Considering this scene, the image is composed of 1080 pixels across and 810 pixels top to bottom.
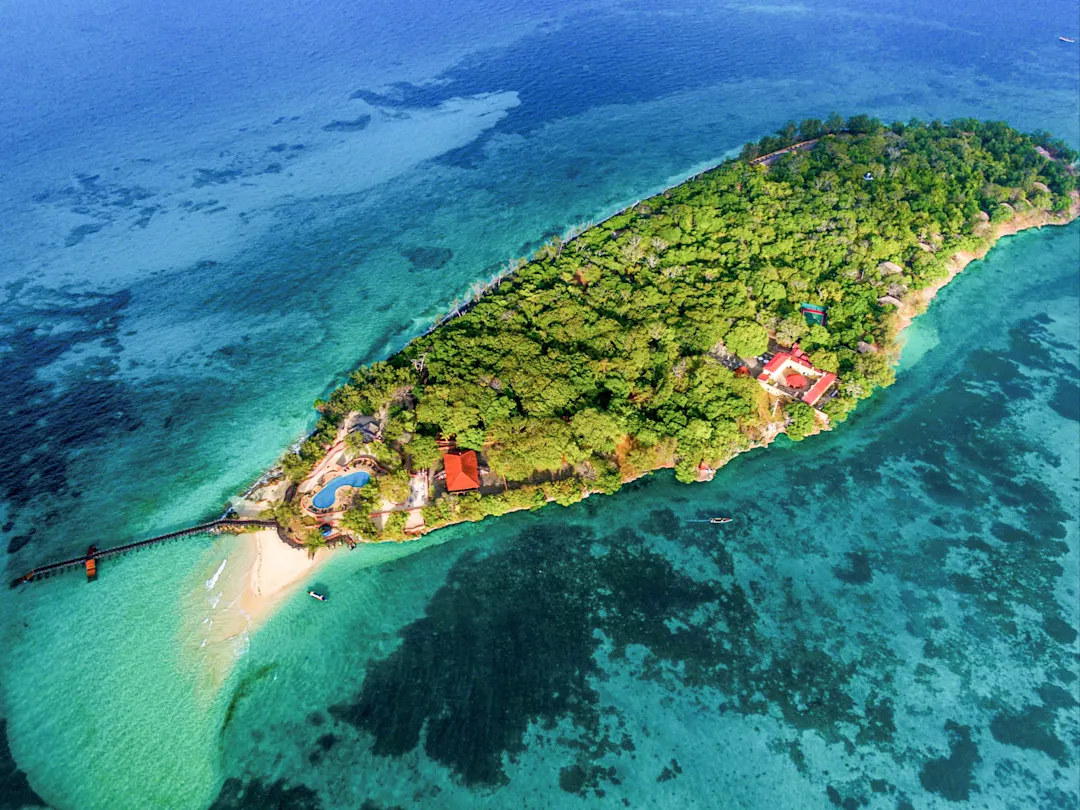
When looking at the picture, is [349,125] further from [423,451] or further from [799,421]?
[799,421]

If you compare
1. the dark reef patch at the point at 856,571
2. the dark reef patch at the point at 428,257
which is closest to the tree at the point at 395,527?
the dark reef patch at the point at 856,571

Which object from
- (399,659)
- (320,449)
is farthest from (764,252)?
(399,659)

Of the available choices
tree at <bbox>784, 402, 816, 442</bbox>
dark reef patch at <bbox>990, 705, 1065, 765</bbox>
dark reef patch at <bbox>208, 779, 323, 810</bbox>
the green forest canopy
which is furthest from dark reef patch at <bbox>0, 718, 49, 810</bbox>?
tree at <bbox>784, 402, 816, 442</bbox>

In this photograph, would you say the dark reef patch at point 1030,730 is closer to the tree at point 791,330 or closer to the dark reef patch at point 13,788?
the tree at point 791,330

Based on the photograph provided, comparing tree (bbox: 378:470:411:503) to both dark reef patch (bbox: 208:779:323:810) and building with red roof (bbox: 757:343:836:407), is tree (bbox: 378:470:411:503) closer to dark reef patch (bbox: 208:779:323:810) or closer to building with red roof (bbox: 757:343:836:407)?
A: dark reef patch (bbox: 208:779:323:810)

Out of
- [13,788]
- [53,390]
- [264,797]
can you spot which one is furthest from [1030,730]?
[53,390]

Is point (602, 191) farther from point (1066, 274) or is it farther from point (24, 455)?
point (24, 455)
